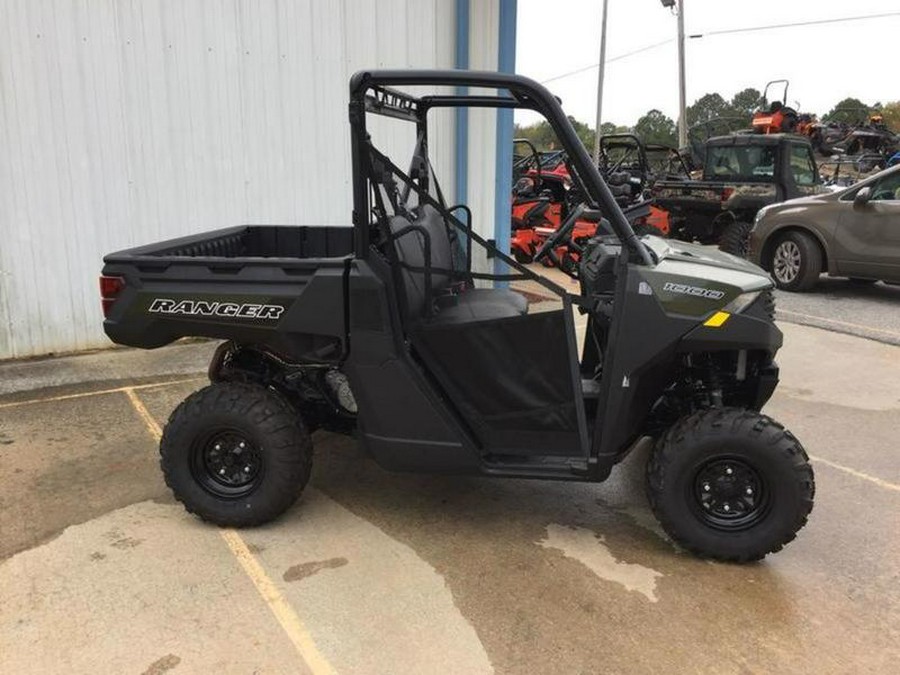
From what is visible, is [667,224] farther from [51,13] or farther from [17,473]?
[17,473]

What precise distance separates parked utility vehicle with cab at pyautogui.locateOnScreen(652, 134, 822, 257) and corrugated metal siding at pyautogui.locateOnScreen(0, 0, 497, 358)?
251 inches

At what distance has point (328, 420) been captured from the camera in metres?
3.58

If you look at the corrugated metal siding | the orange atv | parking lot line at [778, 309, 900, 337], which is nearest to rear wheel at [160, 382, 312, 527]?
the corrugated metal siding

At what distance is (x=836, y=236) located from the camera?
877cm

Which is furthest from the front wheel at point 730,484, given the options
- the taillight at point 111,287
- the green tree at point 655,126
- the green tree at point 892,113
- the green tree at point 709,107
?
the green tree at point 709,107

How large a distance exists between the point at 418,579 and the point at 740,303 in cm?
171

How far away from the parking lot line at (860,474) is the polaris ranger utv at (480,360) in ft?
3.73

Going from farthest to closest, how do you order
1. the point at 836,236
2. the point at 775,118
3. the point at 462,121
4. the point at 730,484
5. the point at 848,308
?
the point at 775,118 < the point at 836,236 < the point at 848,308 < the point at 462,121 < the point at 730,484

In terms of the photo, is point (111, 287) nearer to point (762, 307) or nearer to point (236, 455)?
point (236, 455)

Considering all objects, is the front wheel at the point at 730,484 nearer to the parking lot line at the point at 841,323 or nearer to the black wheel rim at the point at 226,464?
the black wheel rim at the point at 226,464

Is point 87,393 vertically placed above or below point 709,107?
below

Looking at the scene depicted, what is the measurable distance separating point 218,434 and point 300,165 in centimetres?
430

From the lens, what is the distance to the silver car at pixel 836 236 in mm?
8375

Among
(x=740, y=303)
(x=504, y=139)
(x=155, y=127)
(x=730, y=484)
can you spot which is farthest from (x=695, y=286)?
(x=504, y=139)
